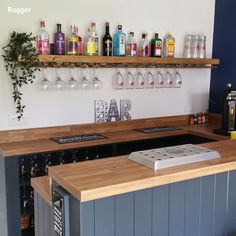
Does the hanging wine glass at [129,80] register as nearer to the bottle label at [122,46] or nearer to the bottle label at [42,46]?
the bottle label at [122,46]

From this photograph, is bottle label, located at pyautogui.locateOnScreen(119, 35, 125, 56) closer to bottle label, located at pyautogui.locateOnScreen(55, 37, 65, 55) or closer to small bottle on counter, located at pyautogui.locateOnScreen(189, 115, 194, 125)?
bottle label, located at pyautogui.locateOnScreen(55, 37, 65, 55)

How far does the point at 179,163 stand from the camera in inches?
60.4

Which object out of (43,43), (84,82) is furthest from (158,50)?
(43,43)

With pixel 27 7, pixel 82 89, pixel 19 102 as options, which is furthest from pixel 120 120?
pixel 27 7

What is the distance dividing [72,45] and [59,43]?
11 centimetres

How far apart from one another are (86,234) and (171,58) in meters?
2.42

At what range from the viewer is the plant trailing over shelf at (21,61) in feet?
8.58

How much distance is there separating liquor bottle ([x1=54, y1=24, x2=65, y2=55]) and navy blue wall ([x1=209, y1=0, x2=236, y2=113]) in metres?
1.89

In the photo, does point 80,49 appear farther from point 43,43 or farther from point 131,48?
point 131,48

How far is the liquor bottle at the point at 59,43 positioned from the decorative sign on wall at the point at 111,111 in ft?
2.11

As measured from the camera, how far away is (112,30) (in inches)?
129

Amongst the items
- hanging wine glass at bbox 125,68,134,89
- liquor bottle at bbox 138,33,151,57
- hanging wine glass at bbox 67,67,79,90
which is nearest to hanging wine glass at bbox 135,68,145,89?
hanging wine glass at bbox 125,68,134,89

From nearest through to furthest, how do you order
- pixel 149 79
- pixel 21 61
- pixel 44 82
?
pixel 21 61 → pixel 44 82 → pixel 149 79

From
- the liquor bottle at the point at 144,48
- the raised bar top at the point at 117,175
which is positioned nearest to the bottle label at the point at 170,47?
the liquor bottle at the point at 144,48
